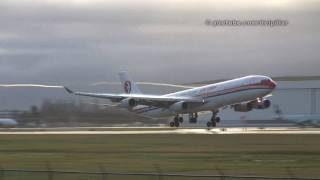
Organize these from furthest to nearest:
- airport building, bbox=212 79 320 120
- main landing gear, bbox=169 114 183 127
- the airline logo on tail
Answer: airport building, bbox=212 79 320 120, the airline logo on tail, main landing gear, bbox=169 114 183 127

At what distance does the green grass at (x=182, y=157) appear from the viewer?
126ft

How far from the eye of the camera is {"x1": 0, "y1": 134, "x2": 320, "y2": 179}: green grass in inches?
1515

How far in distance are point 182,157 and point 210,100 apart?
2291 inches

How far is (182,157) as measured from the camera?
1854 inches

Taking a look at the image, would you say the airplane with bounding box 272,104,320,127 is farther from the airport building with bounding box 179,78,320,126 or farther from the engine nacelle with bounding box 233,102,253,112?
the engine nacelle with bounding box 233,102,253,112

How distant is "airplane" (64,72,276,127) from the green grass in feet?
117

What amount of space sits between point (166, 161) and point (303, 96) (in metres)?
144

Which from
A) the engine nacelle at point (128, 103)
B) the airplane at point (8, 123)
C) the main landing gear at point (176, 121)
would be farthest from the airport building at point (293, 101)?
the engine nacelle at point (128, 103)

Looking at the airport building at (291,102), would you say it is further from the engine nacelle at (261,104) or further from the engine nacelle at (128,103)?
the engine nacelle at (128,103)

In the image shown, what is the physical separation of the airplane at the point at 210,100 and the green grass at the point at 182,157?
1402 inches

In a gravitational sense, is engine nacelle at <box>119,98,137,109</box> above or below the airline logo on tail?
below

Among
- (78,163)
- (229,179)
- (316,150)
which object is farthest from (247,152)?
(229,179)

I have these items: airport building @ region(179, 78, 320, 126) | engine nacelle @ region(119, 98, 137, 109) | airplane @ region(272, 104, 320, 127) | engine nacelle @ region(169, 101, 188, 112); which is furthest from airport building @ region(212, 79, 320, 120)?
engine nacelle @ region(119, 98, 137, 109)

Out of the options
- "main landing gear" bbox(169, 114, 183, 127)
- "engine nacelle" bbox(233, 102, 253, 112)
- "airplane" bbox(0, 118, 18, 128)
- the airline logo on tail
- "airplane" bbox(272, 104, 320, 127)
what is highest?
the airline logo on tail
